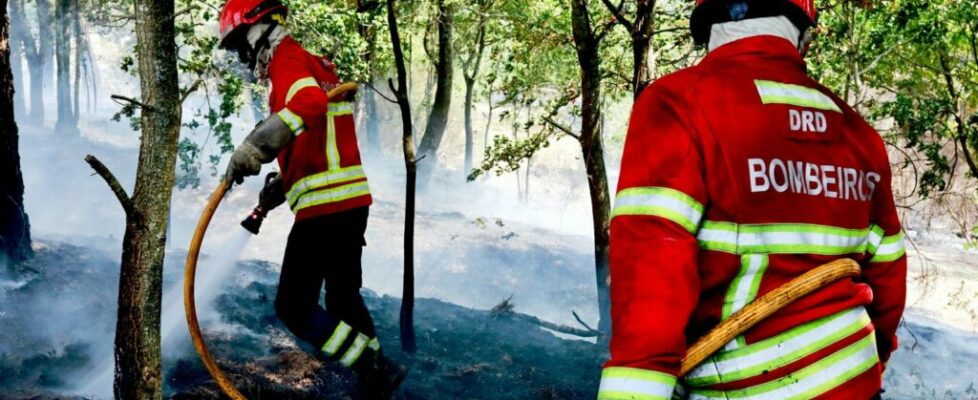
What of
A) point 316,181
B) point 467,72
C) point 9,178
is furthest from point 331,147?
point 467,72

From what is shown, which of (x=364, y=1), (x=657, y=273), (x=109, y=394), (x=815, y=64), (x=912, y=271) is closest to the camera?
(x=657, y=273)

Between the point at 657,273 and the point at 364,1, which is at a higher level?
the point at 364,1

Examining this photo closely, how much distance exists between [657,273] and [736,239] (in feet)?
0.73

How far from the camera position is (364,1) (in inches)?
416

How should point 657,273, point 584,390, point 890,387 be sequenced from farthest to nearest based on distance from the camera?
point 890,387 → point 584,390 → point 657,273

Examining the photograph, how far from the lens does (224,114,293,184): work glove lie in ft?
11.8

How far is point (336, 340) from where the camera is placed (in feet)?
13.3

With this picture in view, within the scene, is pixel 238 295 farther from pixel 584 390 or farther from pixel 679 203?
pixel 679 203

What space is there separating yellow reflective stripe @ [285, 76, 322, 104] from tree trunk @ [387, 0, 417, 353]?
171 cm

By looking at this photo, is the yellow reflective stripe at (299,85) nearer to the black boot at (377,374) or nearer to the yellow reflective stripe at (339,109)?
the yellow reflective stripe at (339,109)

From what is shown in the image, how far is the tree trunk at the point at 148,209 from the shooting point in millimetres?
3496

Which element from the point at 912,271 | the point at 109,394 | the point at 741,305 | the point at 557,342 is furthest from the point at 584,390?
the point at 912,271

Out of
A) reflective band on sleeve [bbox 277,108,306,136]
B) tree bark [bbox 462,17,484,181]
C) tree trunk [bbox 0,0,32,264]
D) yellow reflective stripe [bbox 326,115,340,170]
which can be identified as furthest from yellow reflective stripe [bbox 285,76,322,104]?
tree bark [bbox 462,17,484,181]

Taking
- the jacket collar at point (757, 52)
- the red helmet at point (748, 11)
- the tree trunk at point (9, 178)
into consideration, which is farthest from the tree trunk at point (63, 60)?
the jacket collar at point (757, 52)
